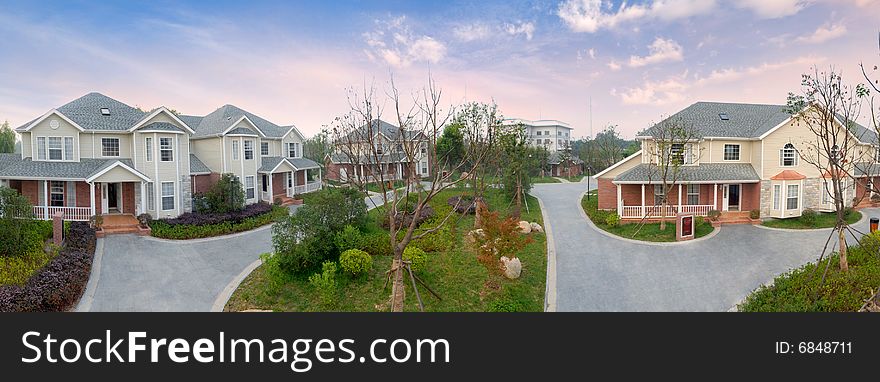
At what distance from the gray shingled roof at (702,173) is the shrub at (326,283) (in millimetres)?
12249

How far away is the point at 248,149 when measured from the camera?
73.2 ft

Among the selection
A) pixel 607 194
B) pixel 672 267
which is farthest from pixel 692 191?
pixel 672 267

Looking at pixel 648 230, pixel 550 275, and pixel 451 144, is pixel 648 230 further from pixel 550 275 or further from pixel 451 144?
pixel 451 144

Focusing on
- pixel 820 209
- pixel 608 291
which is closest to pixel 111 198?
pixel 608 291

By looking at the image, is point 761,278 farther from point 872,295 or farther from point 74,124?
point 74,124

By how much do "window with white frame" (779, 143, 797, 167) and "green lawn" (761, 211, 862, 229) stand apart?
2220 millimetres

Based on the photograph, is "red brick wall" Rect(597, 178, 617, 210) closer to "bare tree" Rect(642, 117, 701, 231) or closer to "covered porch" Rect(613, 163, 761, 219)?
"covered porch" Rect(613, 163, 761, 219)

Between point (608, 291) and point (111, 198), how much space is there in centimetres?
1911

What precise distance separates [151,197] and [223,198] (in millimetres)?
2557

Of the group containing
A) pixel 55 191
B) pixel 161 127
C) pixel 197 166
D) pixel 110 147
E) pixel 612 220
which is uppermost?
pixel 161 127

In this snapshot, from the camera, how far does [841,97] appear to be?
11.5 m

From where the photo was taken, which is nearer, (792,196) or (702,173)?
(792,196)

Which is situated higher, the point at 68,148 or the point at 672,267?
the point at 68,148

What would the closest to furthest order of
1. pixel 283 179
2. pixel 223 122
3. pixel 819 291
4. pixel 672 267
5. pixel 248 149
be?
pixel 819 291, pixel 672 267, pixel 223 122, pixel 248 149, pixel 283 179
